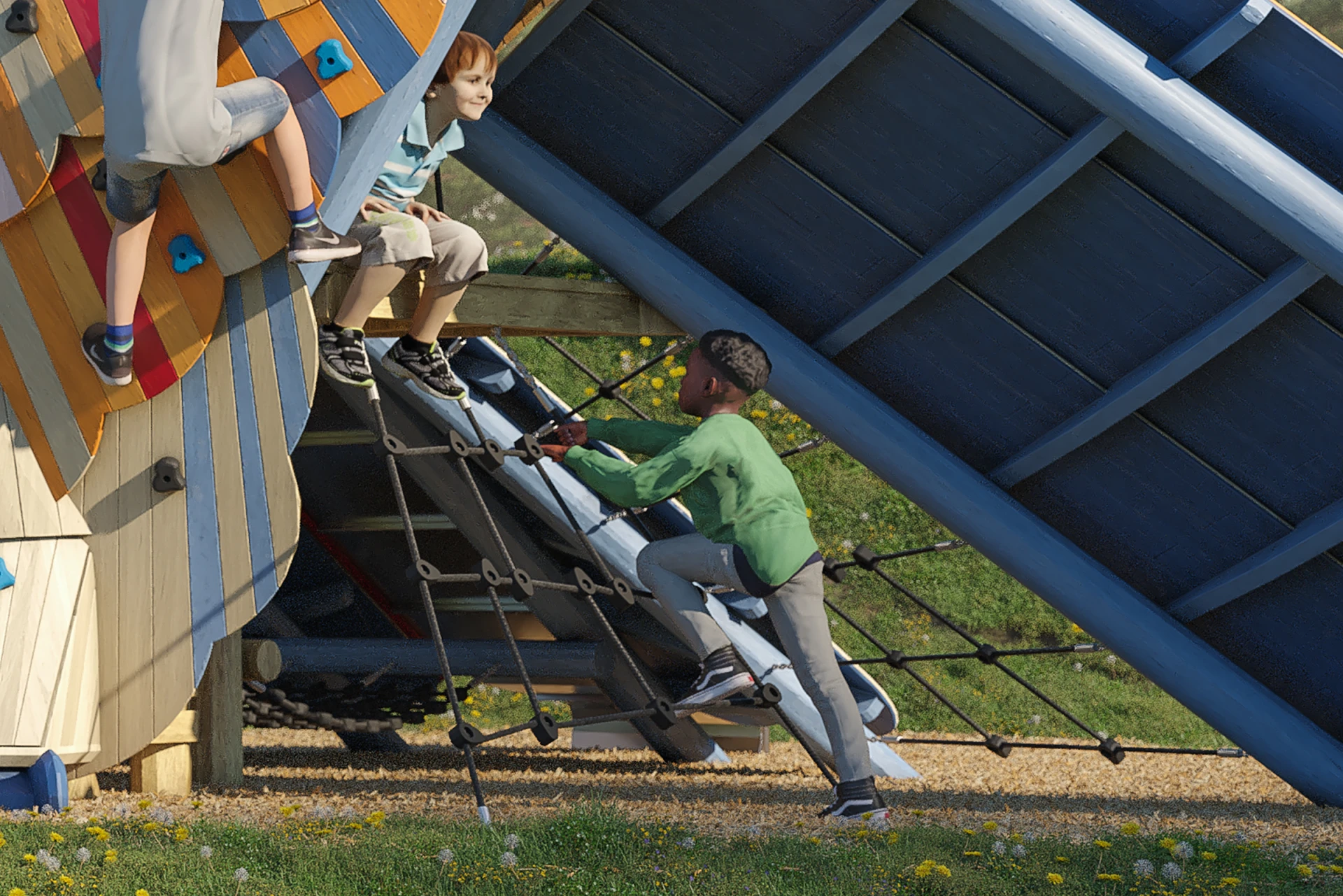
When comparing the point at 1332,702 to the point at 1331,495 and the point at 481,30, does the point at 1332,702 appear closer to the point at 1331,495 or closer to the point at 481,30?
the point at 1331,495

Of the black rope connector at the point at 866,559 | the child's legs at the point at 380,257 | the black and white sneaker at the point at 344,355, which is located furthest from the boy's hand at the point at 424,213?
the black rope connector at the point at 866,559

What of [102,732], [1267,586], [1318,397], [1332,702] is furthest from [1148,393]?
[102,732]

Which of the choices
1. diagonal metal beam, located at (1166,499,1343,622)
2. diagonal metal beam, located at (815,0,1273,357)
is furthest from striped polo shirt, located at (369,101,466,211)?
diagonal metal beam, located at (1166,499,1343,622)

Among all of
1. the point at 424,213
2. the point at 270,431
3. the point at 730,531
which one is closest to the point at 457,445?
the point at 270,431

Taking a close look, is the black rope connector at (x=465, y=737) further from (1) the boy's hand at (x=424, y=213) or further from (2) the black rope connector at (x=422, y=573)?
(1) the boy's hand at (x=424, y=213)

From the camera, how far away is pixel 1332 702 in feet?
13.6

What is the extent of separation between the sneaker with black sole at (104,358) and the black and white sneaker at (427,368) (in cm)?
79

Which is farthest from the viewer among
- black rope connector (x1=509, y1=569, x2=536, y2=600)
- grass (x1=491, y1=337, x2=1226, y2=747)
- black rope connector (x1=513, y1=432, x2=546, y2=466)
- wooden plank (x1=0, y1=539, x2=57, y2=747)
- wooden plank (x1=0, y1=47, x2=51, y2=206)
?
grass (x1=491, y1=337, x2=1226, y2=747)

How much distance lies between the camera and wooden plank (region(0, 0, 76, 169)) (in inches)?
127

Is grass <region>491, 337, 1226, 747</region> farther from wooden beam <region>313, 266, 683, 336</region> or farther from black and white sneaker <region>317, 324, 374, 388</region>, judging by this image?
black and white sneaker <region>317, 324, 374, 388</region>

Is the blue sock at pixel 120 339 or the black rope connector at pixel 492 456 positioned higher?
the blue sock at pixel 120 339

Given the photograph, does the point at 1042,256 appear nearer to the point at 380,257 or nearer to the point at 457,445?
the point at 457,445

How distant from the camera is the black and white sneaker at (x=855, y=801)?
3.55 meters

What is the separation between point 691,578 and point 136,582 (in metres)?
1.50
